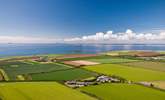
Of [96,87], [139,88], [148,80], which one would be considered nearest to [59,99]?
[96,87]

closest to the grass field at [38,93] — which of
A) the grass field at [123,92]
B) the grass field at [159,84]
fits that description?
the grass field at [123,92]

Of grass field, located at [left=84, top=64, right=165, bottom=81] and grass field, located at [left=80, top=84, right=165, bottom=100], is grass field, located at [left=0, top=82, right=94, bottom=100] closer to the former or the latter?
grass field, located at [left=80, top=84, right=165, bottom=100]

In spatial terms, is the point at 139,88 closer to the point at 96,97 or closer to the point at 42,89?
the point at 96,97

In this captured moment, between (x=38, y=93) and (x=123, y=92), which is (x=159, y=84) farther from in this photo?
(x=38, y=93)

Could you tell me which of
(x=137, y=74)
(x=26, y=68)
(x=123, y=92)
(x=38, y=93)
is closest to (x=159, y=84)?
(x=123, y=92)

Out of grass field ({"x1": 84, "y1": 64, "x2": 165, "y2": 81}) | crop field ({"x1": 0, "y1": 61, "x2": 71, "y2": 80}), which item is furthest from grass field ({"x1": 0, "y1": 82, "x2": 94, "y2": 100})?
grass field ({"x1": 84, "y1": 64, "x2": 165, "y2": 81})

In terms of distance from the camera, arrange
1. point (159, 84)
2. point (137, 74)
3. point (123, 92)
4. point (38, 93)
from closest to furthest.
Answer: point (38, 93), point (123, 92), point (159, 84), point (137, 74)

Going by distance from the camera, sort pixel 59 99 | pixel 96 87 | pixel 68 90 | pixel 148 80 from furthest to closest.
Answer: pixel 148 80, pixel 96 87, pixel 68 90, pixel 59 99
